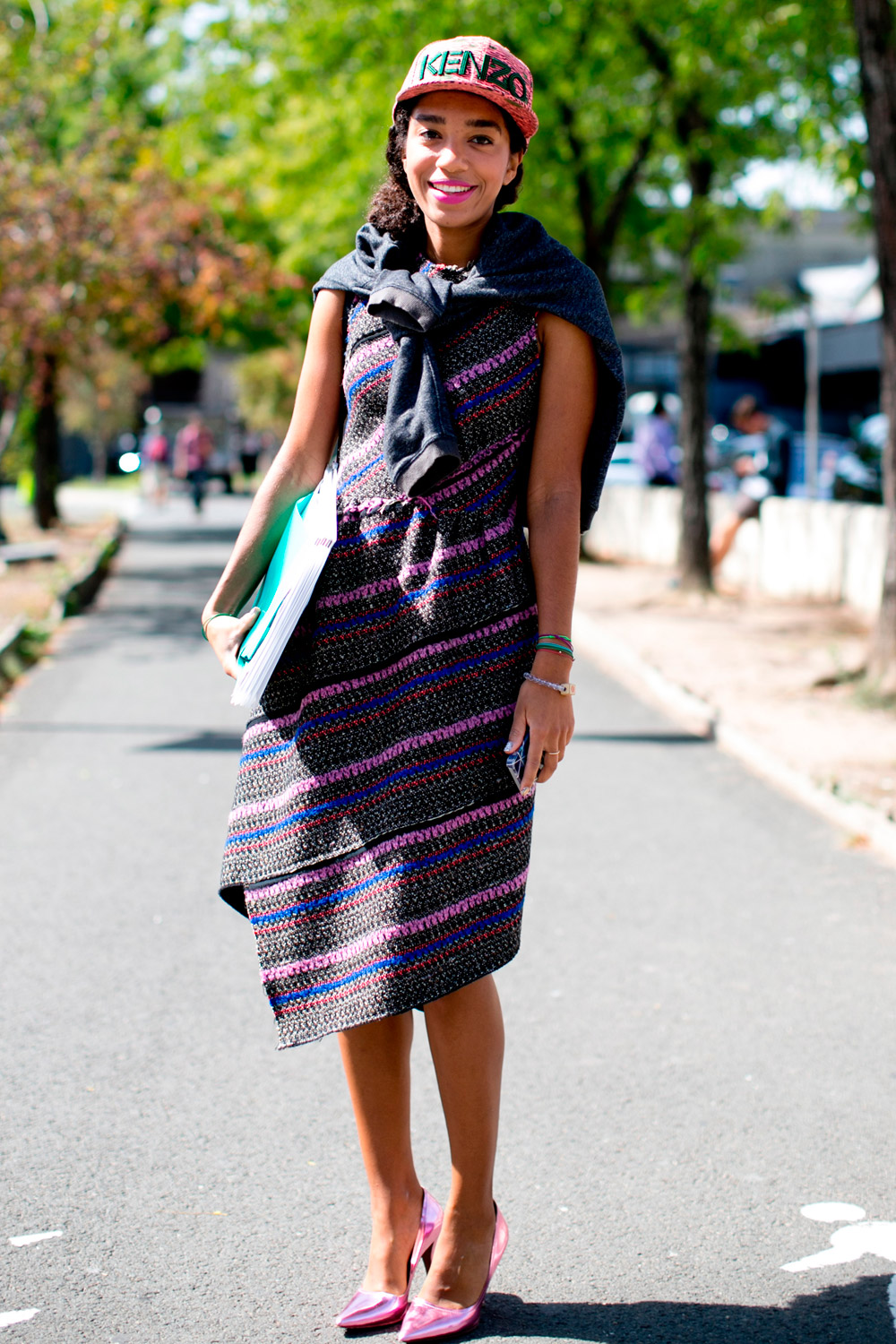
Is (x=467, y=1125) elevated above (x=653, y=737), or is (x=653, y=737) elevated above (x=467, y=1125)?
(x=467, y=1125)

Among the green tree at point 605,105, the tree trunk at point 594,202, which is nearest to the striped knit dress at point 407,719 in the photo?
the green tree at point 605,105

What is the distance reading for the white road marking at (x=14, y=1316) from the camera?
2609 mm

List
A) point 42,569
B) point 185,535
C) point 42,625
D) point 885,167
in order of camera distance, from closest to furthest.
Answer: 1. point 885,167
2. point 42,625
3. point 42,569
4. point 185,535

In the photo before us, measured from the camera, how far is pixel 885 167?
866 cm

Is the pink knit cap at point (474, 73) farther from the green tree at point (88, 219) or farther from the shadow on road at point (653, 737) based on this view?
the green tree at point (88, 219)

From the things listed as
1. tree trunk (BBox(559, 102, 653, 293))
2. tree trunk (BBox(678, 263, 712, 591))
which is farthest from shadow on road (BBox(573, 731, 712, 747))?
tree trunk (BBox(559, 102, 653, 293))

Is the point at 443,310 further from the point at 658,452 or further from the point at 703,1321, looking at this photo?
the point at 658,452

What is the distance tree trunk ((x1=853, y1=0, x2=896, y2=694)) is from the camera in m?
8.62

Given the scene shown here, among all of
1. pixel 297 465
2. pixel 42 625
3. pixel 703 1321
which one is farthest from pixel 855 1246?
pixel 42 625

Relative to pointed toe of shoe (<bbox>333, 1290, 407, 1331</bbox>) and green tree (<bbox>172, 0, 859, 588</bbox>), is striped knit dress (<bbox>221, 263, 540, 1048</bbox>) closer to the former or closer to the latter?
pointed toe of shoe (<bbox>333, 1290, 407, 1331</bbox>)

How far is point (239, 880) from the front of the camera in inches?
103

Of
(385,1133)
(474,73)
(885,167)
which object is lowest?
(385,1133)

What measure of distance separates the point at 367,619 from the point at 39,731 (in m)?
6.37

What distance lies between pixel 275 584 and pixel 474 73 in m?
0.88
